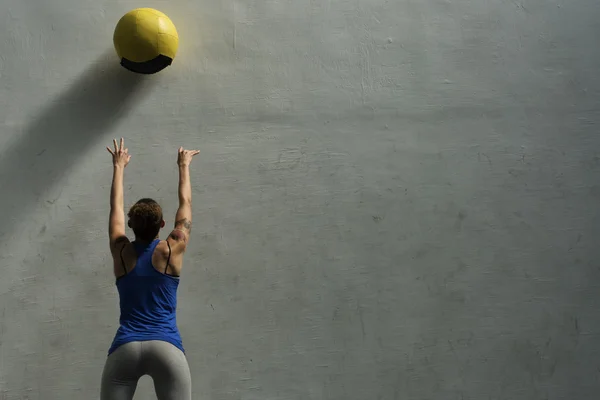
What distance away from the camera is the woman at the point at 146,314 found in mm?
A: 2701

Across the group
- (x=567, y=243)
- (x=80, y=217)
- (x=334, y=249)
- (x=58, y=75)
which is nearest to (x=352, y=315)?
(x=334, y=249)

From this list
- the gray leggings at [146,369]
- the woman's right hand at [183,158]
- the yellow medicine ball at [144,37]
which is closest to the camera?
the gray leggings at [146,369]

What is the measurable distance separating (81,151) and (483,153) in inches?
88.0

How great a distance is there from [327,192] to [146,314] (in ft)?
4.46

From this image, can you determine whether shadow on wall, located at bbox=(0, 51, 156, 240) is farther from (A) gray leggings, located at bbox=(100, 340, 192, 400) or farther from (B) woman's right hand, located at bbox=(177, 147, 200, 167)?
(A) gray leggings, located at bbox=(100, 340, 192, 400)

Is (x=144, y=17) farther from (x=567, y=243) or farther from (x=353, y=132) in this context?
(x=567, y=243)

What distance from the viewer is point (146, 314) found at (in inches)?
109

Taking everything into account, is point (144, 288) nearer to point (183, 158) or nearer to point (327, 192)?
point (183, 158)

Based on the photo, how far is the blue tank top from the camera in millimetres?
2750

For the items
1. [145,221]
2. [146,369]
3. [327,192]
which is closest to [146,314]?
[146,369]

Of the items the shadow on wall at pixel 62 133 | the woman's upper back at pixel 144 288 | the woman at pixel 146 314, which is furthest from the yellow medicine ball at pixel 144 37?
the woman's upper back at pixel 144 288

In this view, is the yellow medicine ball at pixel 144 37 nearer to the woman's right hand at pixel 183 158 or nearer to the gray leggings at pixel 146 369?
the woman's right hand at pixel 183 158

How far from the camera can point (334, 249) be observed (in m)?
3.74

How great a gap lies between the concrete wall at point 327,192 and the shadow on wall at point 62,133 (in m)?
0.01
